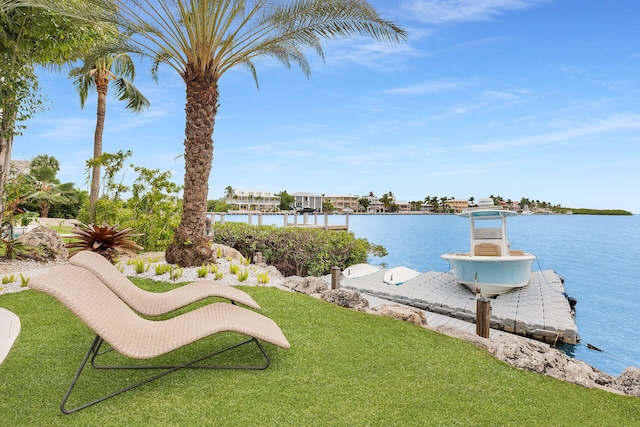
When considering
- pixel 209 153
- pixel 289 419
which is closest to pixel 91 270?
pixel 289 419

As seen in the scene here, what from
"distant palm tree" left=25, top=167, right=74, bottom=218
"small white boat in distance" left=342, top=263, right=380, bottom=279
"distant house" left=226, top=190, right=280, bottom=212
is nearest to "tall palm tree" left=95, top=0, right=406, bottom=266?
"small white boat in distance" left=342, top=263, right=380, bottom=279

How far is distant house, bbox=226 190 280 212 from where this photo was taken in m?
70.8

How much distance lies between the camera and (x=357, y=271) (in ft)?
43.0

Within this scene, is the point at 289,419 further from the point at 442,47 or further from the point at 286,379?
the point at 442,47

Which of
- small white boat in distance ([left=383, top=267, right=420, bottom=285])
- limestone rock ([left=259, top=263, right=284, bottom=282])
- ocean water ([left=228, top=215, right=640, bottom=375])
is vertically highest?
limestone rock ([left=259, top=263, right=284, bottom=282])

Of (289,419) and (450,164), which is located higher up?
(450,164)

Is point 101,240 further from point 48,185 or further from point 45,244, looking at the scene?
point 48,185

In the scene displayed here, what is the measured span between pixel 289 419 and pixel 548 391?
2489 mm

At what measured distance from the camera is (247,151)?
90.3ft

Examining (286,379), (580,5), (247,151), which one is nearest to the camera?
(286,379)

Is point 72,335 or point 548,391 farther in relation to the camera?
point 72,335

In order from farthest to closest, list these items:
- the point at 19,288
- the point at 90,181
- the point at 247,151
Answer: the point at 247,151
the point at 90,181
the point at 19,288

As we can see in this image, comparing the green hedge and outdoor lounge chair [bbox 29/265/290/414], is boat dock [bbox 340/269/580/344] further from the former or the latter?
outdoor lounge chair [bbox 29/265/290/414]

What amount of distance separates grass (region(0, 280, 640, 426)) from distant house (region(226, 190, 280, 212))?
63.2m
